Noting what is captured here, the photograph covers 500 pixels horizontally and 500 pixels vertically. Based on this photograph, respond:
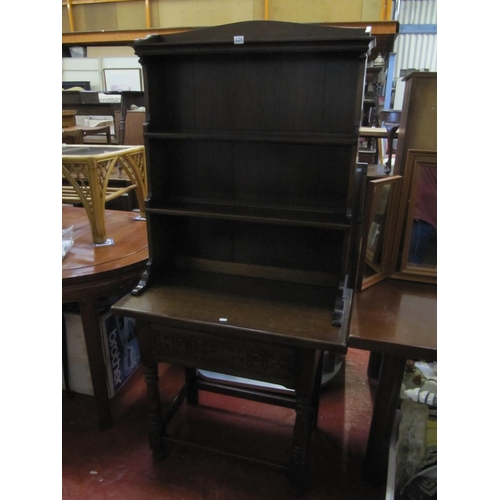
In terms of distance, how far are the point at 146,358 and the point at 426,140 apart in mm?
1271

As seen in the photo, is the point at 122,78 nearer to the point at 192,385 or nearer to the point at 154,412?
the point at 192,385

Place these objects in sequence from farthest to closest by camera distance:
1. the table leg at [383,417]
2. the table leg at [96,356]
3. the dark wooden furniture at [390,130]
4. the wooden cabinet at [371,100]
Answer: the wooden cabinet at [371,100]
the dark wooden furniture at [390,130]
the table leg at [96,356]
the table leg at [383,417]

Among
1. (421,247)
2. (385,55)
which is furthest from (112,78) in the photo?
(421,247)

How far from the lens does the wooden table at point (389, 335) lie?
1160 mm

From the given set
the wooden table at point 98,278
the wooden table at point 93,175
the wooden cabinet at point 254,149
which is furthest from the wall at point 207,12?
the wooden table at point 98,278

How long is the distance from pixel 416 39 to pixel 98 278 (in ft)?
28.8

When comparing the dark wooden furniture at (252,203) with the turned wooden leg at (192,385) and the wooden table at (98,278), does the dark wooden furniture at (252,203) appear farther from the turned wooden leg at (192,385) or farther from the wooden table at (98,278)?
the turned wooden leg at (192,385)

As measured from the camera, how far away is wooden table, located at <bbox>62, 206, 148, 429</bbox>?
153cm

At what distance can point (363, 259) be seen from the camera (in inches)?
55.8

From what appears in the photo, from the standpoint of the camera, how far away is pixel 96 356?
1.66m

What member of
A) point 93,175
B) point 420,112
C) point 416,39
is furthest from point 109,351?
point 416,39

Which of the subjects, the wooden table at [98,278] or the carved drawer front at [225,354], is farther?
the wooden table at [98,278]

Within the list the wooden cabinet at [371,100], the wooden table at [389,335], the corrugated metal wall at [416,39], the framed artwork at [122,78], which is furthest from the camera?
the framed artwork at [122,78]
